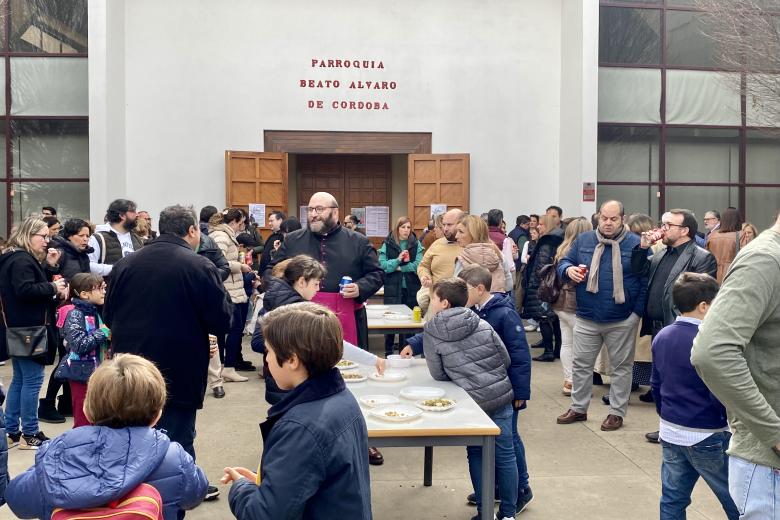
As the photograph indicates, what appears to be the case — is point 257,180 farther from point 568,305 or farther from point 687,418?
point 687,418

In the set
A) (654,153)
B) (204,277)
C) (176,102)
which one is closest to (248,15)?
(176,102)

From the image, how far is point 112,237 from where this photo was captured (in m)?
7.12

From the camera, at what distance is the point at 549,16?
14188 mm

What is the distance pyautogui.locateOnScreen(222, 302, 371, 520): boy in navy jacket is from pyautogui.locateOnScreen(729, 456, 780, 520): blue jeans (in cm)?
114

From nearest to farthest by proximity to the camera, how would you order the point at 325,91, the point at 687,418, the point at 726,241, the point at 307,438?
the point at 307,438, the point at 687,418, the point at 726,241, the point at 325,91

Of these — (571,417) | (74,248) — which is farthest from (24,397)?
(571,417)

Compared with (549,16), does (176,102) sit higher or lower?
lower

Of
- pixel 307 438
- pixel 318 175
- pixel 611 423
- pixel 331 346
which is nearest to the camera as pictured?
pixel 307 438

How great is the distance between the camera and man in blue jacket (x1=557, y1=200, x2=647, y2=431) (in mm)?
6465

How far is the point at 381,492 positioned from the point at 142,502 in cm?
297

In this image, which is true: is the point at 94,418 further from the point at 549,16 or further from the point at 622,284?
the point at 549,16

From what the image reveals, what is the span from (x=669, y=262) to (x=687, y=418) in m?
3.13

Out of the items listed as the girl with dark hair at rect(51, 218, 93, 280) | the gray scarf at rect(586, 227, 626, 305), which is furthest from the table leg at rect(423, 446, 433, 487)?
the girl with dark hair at rect(51, 218, 93, 280)

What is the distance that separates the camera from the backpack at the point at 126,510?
7.43 feet
